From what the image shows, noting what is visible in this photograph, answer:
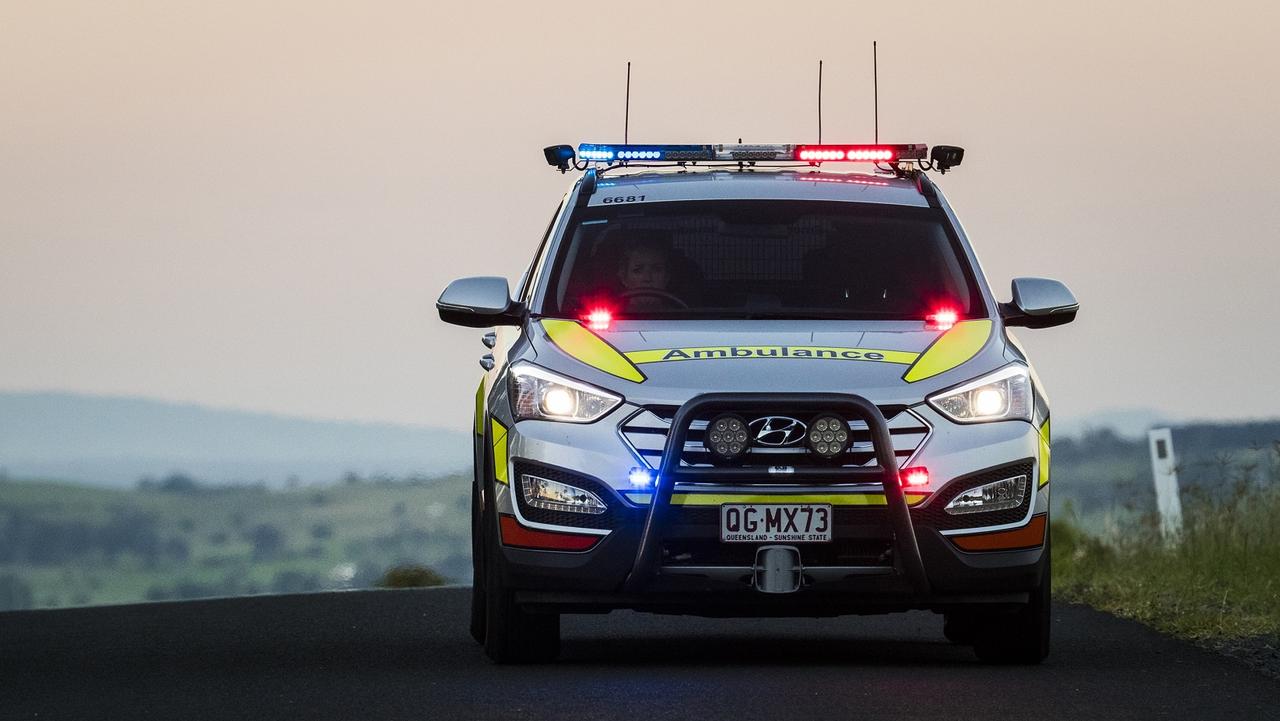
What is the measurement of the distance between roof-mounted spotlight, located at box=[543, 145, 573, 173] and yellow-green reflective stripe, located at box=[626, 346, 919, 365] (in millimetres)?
2301

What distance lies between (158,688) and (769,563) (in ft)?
8.01

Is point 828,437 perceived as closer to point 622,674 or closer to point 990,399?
point 990,399

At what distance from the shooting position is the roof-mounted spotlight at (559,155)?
12.0 meters

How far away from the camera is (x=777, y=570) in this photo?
9.62 m

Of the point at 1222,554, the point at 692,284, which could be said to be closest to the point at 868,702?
the point at 692,284

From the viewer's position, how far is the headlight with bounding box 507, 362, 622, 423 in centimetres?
971

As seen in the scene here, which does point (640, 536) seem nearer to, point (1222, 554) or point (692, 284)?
point (692, 284)

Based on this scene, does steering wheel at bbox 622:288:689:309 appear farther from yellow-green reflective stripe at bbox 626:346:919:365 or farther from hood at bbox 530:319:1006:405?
yellow-green reflective stripe at bbox 626:346:919:365

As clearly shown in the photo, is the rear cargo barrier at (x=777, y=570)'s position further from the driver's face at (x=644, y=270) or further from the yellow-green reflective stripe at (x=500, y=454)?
the driver's face at (x=644, y=270)

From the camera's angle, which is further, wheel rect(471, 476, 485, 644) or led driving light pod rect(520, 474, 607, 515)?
wheel rect(471, 476, 485, 644)

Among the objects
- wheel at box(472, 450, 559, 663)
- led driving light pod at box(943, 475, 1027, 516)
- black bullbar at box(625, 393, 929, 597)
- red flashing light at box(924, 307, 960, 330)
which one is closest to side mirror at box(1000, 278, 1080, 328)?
red flashing light at box(924, 307, 960, 330)

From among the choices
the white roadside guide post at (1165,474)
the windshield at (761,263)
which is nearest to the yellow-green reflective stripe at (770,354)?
the windshield at (761,263)

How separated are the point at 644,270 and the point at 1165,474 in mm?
9644

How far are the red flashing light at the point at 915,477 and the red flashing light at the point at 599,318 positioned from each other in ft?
4.72
